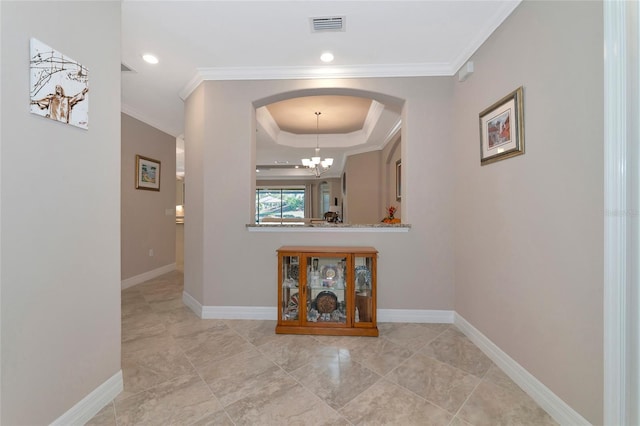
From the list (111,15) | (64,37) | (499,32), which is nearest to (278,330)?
(64,37)

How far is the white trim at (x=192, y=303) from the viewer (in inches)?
109

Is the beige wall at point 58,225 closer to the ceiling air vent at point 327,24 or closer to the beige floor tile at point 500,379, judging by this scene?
the ceiling air vent at point 327,24

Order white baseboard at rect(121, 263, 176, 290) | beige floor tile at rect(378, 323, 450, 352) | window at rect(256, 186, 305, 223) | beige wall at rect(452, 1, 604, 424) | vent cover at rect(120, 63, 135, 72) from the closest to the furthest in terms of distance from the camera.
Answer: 1. beige wall at rect(452, 1, 604, 424)
2. beige floor tile at rect(378, 323, 450, 352)
3. vent cover at rect(120, 63, 135, 72)
4. white baseboard at rect(121, 263, 176, 290)
5. window at rect(256, 186, 305, 223)

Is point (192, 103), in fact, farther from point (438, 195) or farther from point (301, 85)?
point (438, 195)

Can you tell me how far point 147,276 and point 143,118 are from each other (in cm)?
250

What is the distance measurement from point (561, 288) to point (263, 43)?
2745 mm

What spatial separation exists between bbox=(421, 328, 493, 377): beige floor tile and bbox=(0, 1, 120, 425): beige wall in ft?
7.35

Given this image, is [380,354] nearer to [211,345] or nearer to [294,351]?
[294,351]

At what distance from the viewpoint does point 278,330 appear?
2.36 meters

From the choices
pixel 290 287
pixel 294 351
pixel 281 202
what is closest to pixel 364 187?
pixel 290 287

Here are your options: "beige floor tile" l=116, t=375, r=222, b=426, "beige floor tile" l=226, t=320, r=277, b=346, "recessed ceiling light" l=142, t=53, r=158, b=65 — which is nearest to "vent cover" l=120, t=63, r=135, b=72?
"recessed ceiling light" l=142, t=53, r=158, b=65

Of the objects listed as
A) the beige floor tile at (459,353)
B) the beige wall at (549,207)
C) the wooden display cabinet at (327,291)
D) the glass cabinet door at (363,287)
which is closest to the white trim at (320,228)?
the wooden display cabinet at (327,291)

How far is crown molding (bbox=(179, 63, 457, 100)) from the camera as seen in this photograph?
2.58 metres

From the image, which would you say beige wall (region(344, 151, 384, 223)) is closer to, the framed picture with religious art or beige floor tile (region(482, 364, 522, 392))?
beige floor tile (region(482, 364, 522, 392))
